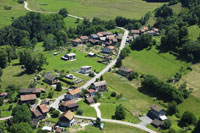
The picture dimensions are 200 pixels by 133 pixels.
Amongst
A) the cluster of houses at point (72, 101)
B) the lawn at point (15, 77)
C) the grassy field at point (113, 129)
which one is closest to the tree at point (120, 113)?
the grassy field at point (113, 129)

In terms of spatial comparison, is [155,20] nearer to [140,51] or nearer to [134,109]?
[140,51]

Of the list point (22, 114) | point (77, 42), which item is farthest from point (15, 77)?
point (77, 42)

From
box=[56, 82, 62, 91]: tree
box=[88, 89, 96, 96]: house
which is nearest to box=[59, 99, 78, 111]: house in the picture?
box=[88, 89, 96, 96]: house

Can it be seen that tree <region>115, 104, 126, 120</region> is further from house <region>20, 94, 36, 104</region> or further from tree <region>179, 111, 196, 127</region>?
house <region>20, 94, 36, 104</region>

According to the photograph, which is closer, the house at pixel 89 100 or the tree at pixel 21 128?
the tree at pixel 21 128

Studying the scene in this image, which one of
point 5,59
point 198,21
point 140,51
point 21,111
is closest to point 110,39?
point 140,51

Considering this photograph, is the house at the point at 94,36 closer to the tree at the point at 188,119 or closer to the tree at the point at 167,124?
the tree at the point at 188,119

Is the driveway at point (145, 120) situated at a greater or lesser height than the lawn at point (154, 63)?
lesser
